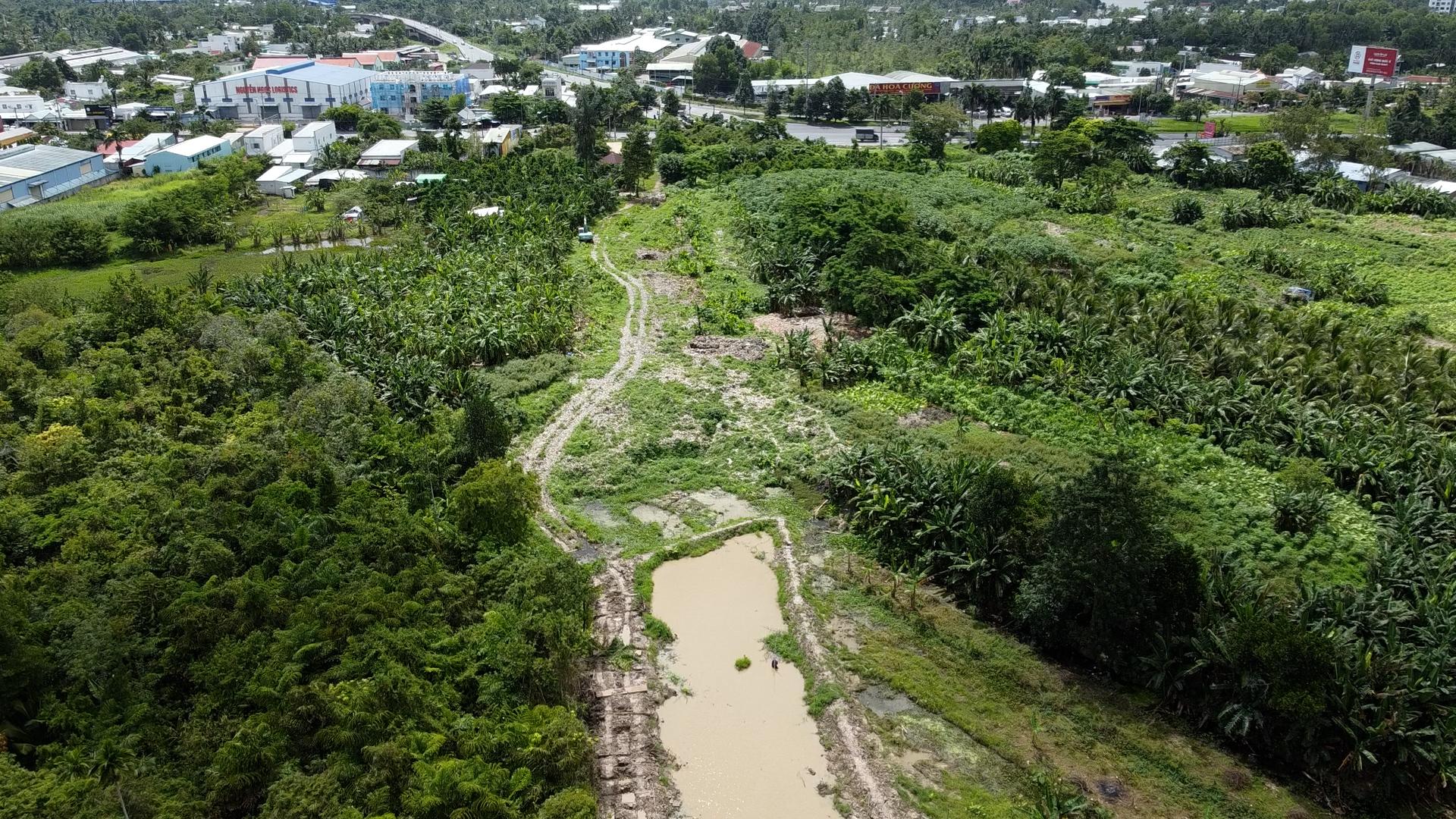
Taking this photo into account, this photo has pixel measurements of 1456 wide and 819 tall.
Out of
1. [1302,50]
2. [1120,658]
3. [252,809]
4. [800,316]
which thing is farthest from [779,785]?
[1302,50]

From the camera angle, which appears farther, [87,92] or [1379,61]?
[87,92]

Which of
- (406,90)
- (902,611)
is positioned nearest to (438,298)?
(902,611)

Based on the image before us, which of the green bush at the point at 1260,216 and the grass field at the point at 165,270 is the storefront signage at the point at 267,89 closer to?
the grass field at the point at 165,270

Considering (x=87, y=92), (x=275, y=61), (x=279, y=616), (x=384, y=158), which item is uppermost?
(x=275, y=61)

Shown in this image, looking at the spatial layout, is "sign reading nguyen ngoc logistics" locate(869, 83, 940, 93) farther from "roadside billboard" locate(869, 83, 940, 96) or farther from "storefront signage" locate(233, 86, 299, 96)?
"storefront signage" locate(233, 86, 299, 96)

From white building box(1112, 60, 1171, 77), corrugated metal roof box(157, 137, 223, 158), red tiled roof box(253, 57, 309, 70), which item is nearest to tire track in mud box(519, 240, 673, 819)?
corrugated metal roof box(157, 137, 223, 158)

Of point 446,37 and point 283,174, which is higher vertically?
point 446,37

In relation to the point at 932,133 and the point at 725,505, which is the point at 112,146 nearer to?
the point at 932,133

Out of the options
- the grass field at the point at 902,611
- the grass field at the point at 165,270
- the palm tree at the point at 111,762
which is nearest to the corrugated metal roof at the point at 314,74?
the grass field at the point at 165,270
